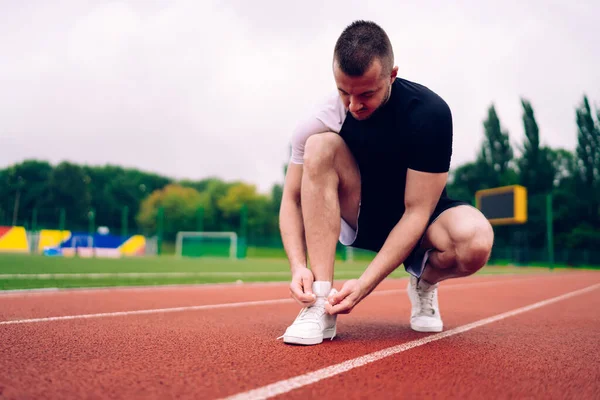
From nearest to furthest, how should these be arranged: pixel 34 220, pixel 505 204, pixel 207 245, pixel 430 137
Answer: pixel 430 137 < pixel 505 204 < pixel 207 245 < pixel 34 220

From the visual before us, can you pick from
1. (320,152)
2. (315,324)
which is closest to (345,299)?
(315,324)

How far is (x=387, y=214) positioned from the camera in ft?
9.37

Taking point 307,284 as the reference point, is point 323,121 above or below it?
above

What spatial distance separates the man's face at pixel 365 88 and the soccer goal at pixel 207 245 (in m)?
29.0

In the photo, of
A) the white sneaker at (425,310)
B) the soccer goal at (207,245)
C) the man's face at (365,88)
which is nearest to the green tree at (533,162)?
the soccer goal at (207,245)

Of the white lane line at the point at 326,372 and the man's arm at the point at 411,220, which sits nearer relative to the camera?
the white lane line at the point at 326,372

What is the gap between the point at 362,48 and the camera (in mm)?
2154

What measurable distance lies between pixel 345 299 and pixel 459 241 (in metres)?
0.66

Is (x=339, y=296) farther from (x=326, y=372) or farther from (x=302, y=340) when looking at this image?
(x=326, y=372)

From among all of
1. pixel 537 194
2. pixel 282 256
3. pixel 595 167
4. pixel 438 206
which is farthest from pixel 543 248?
pixel 438 206

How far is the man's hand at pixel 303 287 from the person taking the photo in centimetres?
240

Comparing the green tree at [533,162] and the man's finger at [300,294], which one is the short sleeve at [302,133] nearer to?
the man's finger at [300,294]

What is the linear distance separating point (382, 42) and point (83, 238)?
1166 inches

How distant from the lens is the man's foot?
7.68 feet
